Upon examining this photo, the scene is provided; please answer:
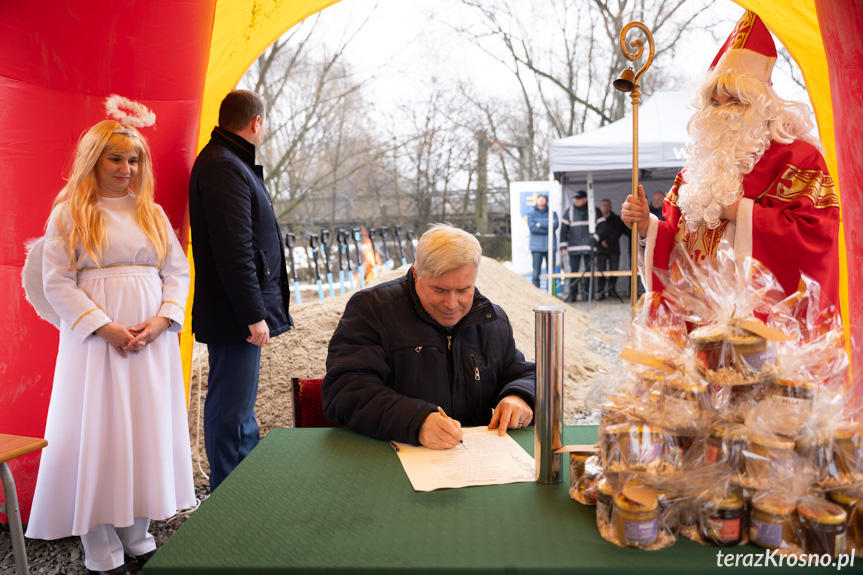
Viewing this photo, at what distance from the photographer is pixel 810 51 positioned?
3068 millimetres

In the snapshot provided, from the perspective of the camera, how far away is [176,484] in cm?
252

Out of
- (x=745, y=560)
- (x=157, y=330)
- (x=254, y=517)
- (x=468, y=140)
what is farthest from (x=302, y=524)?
(x=468, y=140)

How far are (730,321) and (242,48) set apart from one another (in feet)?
9.71

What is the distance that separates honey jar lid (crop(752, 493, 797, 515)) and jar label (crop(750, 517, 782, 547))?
2 cm

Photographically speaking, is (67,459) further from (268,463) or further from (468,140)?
(468,140)

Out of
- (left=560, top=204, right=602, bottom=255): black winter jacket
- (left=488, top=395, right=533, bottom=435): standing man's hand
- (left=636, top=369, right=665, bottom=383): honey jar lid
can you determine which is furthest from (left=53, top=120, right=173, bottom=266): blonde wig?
(left=560, top=204, right=602, bottom=255): black winter jacket

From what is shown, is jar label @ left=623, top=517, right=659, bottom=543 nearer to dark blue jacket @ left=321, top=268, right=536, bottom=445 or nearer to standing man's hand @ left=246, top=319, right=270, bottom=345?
dark blue jacket @ left=321, top=268, right=536, bottom=445

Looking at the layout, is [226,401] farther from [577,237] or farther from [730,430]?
[577,237]

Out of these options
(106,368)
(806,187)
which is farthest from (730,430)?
(106,368)

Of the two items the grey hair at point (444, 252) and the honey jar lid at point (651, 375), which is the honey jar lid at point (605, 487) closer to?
the honey jar lid at point (651, 375)

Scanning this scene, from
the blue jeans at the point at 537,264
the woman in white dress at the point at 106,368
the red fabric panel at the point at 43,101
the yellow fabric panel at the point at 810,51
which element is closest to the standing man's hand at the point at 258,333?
the woman in white dress at the point at 106,368

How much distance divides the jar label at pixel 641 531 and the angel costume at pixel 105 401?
1.90m

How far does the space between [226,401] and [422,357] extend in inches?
54.1

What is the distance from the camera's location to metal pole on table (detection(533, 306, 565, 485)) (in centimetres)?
120
